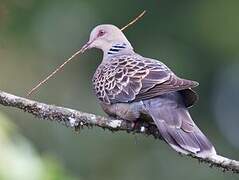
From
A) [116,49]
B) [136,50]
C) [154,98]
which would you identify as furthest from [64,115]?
[136,50]

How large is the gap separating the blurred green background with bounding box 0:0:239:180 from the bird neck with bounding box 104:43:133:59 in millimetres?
4938

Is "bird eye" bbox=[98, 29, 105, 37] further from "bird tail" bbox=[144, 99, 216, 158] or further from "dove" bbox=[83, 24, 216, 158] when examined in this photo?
"bird tail" bbox=[144, 99, 216, 158]

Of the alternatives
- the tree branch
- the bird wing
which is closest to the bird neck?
the bird wing

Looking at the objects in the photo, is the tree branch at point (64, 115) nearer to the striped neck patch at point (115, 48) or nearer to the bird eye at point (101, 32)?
the striped neck patch at point (115, 48)

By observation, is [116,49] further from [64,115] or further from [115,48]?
[64,115]

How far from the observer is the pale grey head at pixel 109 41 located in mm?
7043

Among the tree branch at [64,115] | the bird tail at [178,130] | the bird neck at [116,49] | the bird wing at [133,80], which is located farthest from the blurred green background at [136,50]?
the tree branch at [64,115]

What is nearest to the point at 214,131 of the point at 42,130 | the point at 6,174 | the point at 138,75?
the point at 42,130

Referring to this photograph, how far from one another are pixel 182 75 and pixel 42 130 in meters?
1.95

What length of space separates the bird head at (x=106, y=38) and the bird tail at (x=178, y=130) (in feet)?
3.81

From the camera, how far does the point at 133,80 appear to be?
619 centimetres

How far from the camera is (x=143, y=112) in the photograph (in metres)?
6.00

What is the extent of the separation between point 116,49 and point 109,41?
104 mm

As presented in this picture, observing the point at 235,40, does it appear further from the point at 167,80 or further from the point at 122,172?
the point at 167,80
